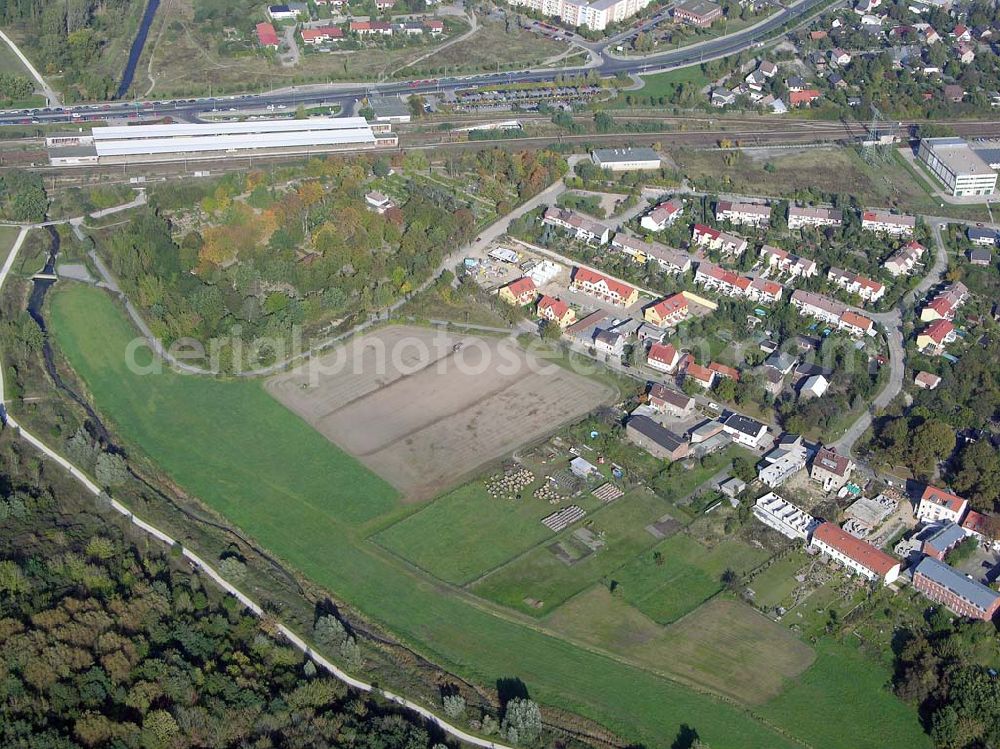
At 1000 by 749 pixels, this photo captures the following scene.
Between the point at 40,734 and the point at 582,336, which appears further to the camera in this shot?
the point at 582,336

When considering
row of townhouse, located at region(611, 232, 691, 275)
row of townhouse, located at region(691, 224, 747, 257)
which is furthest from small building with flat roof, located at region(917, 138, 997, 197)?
row of townhouse, located at region(611, 232, 691, 275)

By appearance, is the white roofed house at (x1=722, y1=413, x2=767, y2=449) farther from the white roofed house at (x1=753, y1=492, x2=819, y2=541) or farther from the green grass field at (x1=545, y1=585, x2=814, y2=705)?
the green grass field at (x1=545, y1=585, x2=814, y2=705)

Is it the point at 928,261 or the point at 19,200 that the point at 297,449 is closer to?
the point at 19,200

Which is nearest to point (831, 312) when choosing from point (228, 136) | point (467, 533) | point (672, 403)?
point (672, 403)

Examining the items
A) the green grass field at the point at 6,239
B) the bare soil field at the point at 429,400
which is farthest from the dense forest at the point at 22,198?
the bare soil field at the point at 429,400

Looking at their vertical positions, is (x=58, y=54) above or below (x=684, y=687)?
above

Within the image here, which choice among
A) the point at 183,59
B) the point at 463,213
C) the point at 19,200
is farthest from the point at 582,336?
the point at 183,59
